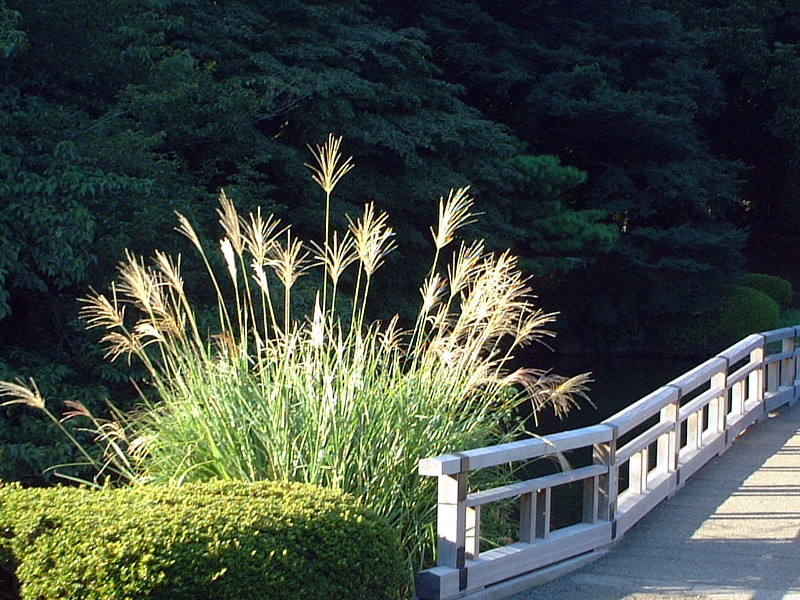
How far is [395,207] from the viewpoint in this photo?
61.6 ft

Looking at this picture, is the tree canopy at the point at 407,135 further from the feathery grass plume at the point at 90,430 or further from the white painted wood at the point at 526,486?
the white painted wood at the point at 526,486

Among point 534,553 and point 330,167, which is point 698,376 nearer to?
point 534,553

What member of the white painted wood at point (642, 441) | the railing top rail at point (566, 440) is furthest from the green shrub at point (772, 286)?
the white painted wood at point (642, 441)

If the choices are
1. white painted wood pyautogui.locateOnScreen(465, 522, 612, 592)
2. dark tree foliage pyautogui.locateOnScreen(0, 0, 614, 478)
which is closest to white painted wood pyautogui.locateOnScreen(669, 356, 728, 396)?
white painted wood pyautogui.locateOnScreen(465, 522, 612, 592)

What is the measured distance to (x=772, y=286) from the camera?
30641mm

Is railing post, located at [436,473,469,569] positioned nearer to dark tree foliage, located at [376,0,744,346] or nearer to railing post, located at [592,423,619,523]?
railing post, located at [592,423,619,523]

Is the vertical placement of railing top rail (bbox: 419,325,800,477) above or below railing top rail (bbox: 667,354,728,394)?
below

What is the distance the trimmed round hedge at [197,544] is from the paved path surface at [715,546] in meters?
1.25

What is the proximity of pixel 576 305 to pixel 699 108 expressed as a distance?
23.5ft

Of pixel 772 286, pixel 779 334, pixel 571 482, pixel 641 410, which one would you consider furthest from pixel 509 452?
pixel 772 286

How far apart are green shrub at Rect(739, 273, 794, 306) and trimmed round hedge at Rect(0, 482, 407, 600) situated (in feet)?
91.8

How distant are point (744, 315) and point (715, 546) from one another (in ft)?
71.8

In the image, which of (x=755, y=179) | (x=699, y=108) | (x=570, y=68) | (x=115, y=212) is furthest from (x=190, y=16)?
(x=755, y=179)

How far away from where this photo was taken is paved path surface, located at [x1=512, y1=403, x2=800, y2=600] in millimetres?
5184
